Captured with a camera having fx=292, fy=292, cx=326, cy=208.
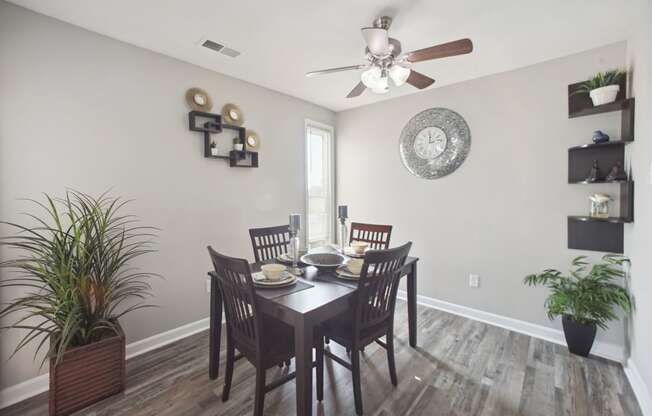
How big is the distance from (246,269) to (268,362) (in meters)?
0.57

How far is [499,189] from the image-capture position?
294 cm

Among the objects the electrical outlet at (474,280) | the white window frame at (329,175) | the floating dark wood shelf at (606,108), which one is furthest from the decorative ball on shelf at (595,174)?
the white window frame at (329,175)

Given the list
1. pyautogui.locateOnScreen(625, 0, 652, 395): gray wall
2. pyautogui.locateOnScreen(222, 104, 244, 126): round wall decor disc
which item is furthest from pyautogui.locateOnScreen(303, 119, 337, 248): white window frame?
pyautogui.locateOnScreen(625, 0, 652, 395): gray wall

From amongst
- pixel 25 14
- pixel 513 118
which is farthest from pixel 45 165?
pixel 513 118

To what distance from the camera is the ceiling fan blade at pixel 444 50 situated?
1711 millimetres

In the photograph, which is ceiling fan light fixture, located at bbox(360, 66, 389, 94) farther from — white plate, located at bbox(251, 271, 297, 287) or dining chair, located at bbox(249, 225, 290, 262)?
white plate, located at bbox(251, 271, 297, 287)

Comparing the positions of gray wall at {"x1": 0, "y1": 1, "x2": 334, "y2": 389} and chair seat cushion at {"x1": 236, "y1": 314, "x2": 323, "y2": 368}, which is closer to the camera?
chair seat cushion at {"x1": 236, "y1": 314, "x2": 323, "y2": 368}

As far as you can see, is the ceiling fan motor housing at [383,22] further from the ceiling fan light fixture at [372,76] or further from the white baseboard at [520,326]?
the white baseboard at [520,326]

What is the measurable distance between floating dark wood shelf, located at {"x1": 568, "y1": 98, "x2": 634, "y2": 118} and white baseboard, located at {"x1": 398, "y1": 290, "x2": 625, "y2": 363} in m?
1.87

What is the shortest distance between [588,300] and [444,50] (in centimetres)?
220

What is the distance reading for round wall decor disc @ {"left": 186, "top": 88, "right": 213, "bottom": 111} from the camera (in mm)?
2680

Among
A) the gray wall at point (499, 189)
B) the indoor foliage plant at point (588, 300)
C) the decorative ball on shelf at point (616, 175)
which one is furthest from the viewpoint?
the gray wall at point (499, 189)

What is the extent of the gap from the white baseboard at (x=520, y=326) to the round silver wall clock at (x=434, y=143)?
4.87 feet

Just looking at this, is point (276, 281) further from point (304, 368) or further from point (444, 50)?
point (444, 50)
